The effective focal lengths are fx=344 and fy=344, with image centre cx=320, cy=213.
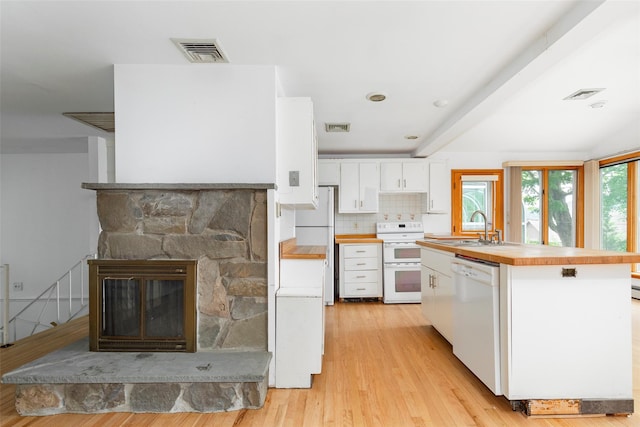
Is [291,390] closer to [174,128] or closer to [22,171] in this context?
[174,128]

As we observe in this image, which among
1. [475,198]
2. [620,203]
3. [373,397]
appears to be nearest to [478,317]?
[373,397]

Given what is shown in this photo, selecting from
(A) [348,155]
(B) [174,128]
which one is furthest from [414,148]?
(B) [174,128]

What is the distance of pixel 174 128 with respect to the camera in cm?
260

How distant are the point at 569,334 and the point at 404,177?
360 cm

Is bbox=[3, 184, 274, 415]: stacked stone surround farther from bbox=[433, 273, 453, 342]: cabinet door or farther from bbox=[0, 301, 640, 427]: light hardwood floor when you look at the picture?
bbox=[433, 273, 453, 342]: cabinet door

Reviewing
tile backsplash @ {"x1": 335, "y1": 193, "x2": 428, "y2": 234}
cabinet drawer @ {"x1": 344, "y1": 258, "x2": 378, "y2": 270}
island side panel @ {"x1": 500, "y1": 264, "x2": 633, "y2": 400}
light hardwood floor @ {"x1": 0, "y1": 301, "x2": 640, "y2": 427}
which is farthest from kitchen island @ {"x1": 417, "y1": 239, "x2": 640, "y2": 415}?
tile backsplash @ {"x1": 335, "y1": 193, "x2": 428, "y2": 234}

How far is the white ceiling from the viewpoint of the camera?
1.91m

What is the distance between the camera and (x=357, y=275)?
499 centimetres

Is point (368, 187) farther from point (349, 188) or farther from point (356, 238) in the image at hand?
point (356, 238)

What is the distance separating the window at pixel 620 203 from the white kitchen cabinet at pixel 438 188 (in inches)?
96.3

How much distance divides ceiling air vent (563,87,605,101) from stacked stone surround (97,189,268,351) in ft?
11.6

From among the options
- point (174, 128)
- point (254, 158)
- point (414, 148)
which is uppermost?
point (414, 148)

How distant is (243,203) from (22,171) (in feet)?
17.2

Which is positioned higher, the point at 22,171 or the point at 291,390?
the point at 22,171
